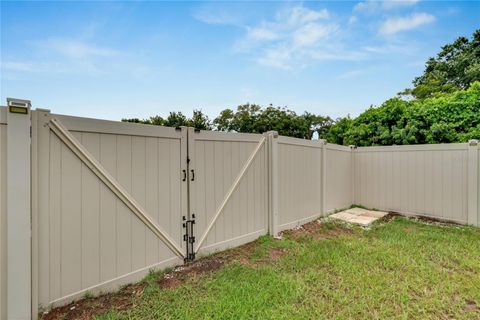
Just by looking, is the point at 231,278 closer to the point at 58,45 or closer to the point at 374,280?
the point at 374,280

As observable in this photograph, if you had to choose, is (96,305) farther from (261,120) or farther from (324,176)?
(261,120)

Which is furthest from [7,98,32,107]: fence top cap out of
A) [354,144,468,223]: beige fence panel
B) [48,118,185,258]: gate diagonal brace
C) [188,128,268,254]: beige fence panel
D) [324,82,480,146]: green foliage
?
[324,82,480,146]: green foliage

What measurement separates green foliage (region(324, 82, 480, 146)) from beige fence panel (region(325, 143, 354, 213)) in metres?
Result: 1.29

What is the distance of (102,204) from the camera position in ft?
7.45

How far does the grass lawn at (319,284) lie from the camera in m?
2.04

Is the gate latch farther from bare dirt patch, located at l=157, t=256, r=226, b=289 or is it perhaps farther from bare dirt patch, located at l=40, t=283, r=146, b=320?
bare dirt patch, located at l=40, t=283, r=146, b=320

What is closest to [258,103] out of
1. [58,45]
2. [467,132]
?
[467,132]

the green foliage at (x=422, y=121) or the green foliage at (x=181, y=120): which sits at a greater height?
the green foliage at (x=181, y=120)

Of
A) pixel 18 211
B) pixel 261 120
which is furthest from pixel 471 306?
pixel 261 120

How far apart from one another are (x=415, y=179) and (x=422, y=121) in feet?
5.78

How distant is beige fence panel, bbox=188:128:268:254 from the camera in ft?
10.1

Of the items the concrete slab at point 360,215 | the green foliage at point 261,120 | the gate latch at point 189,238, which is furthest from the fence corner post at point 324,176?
the green foliage at point 261,120

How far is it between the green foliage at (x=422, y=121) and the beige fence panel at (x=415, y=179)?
1.01 m

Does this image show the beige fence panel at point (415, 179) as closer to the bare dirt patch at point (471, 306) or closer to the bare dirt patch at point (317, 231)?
the bare dirt patch at point (317, 231)
